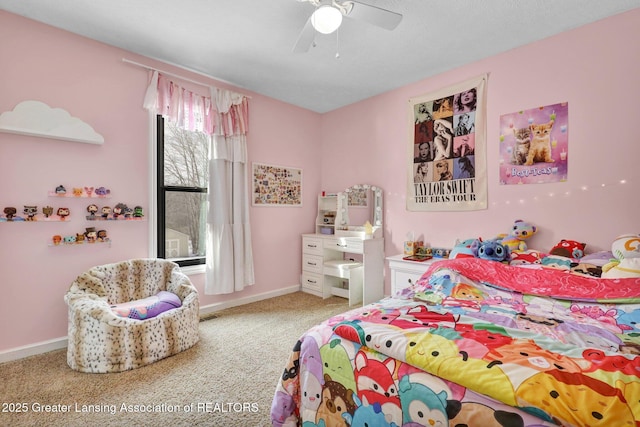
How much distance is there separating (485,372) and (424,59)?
2881 mm

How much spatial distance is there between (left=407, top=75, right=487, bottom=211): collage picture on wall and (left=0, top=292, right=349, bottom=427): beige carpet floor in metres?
2.09

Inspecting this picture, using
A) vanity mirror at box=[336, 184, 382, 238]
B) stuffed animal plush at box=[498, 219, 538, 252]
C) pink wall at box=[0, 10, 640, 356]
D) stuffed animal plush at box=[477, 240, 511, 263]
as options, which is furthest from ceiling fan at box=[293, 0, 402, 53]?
vanity mirror at box=[336, 184, 382, 238]

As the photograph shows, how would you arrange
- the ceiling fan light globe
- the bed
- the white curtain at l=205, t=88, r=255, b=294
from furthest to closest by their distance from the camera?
1. the white curtain at l=205, t=88, r=255, b=294
2. the ceiling fan light globe
3. the bed

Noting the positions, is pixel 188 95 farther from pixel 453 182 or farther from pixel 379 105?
pixel 453 182

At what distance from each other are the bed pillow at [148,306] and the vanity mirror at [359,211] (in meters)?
2.13

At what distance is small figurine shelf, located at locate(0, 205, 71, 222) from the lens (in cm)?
226

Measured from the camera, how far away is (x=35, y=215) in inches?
93.0

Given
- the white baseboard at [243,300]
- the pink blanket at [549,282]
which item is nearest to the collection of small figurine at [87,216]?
the white baseboard at [243,300]

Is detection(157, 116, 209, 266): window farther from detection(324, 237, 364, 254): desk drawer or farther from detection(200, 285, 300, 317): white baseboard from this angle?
detection(324, 237, 364, 254): desk drawer

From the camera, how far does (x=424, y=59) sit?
2934 mm

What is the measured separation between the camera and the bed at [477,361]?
0.87 m

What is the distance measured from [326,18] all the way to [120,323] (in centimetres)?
245

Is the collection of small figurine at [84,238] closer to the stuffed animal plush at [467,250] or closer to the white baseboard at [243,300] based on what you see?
the white baseboard at [243,300]

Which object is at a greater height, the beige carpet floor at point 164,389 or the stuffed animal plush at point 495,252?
the stuffed animal plush at point 495,252
